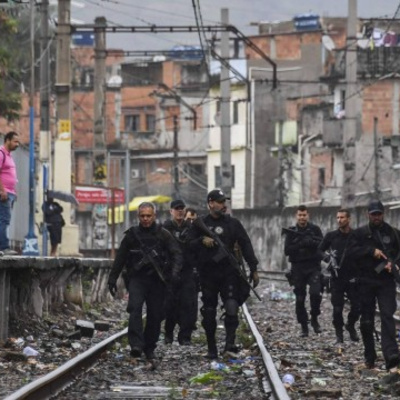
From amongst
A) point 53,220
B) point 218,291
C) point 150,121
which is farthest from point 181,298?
point 150,121

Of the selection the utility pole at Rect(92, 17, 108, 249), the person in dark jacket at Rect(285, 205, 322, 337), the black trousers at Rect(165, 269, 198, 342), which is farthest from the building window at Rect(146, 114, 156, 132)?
the black trousers at Rect(165, 269, 198, 342)

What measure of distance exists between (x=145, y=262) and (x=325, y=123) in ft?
210

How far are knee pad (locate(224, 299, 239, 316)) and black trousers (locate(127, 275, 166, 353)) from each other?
0.92 metres

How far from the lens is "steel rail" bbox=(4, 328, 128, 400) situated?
42.4 ft

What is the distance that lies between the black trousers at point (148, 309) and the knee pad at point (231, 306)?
919 millimetres

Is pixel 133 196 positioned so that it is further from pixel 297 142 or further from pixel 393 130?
pixel 393 130

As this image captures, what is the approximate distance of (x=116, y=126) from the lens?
115 metres

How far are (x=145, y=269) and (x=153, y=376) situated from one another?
5.93 ft

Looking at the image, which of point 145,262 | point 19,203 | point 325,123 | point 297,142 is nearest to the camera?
point 145,262

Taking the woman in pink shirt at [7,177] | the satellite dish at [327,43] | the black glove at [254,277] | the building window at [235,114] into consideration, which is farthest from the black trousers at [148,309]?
the satellite dish at [327,43]

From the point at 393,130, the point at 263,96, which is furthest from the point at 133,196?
the point at 393,130

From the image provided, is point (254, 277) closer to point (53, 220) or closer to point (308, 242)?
point (308, 242)

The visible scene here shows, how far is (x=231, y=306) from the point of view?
61.9 ft

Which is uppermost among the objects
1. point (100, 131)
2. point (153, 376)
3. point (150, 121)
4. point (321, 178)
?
point (150, 121)
